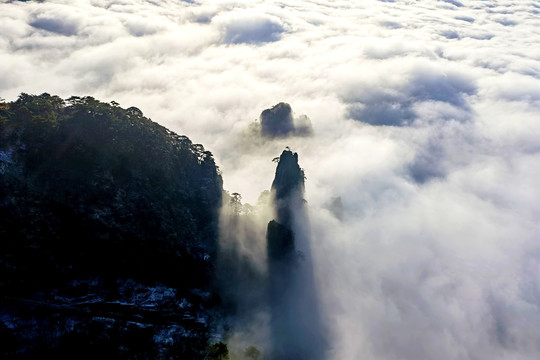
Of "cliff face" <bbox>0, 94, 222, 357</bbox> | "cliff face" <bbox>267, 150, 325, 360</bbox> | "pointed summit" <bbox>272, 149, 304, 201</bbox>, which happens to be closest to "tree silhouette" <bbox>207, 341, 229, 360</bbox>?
"cliff face" <bbox>0, 94, 222, 357</bbox>

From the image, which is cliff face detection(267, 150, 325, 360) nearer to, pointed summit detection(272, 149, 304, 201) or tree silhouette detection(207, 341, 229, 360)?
pointed summit detection(272, 149, 304, 201)

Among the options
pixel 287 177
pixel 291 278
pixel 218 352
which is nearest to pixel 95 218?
pixel 218 352

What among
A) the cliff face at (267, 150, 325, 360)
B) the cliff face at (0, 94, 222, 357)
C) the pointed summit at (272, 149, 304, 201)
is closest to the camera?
the cliff face at (0, 94, 222, 357)

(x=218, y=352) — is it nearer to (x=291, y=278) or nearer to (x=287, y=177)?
(x=291, y=278)

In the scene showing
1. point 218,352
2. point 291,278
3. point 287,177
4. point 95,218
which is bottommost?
point 291,278

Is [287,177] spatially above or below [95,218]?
below

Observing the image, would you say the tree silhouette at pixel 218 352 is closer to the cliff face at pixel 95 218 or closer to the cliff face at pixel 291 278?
the cliff face at pixel 95 218

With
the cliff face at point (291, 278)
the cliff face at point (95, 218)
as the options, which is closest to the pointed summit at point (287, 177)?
the cliff face at point (291, 278)

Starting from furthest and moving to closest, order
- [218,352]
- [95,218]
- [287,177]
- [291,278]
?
[287,177] → [291,278] → [95,218] → [218,352]
